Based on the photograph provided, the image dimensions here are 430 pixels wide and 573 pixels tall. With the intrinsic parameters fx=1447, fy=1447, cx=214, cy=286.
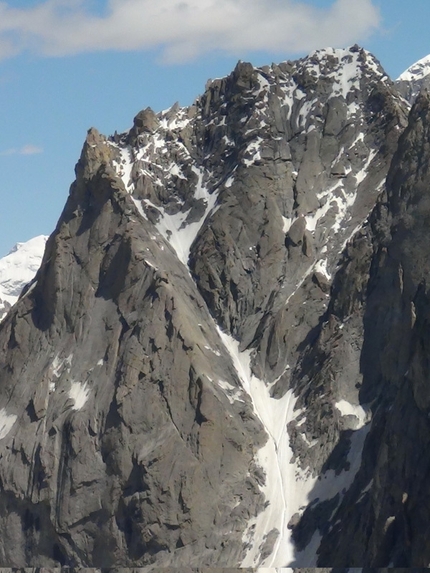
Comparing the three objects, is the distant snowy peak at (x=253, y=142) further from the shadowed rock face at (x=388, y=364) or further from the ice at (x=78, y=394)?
the ice at (x=78, y=394)

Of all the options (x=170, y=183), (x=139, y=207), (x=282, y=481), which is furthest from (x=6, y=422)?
(x=170, y=183)

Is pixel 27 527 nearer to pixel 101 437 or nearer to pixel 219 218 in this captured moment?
pixel 101 437

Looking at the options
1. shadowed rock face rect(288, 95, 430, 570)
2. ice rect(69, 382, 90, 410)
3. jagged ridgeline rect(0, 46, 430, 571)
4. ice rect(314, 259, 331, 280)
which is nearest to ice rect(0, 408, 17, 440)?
jagged ridgeline rect(0, 46, 430, 571)

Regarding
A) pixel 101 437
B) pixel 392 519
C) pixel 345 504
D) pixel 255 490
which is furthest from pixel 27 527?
pixel 392 519

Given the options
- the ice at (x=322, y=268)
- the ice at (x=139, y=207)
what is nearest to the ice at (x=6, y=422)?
the ice at (x=139, y=207)

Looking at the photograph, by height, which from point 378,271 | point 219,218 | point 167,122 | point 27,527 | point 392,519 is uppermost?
point 167,122

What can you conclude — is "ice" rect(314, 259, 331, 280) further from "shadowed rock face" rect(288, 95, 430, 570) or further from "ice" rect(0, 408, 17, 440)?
"ice" rect(0, 408, 17, 440)

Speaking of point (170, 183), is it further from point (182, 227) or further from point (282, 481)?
point (282, 481)
